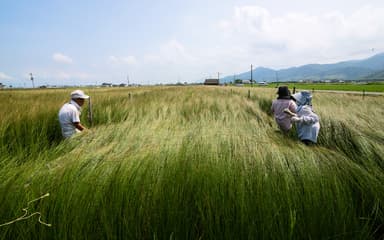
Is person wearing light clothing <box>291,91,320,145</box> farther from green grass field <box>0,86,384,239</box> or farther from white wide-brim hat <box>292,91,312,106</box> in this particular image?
green grass field <box>0,86,384,239</box>

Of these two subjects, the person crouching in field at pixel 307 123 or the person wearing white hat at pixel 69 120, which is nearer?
the person crouching in field at pixel 307 123

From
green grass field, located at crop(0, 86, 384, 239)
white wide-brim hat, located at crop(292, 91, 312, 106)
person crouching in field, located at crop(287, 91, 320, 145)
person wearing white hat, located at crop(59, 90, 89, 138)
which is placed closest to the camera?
green grass field, located at crop(0, 86, 384, 239)

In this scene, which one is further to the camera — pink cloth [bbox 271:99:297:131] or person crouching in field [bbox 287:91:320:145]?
pink cloth [bbox 271:99:297:131]

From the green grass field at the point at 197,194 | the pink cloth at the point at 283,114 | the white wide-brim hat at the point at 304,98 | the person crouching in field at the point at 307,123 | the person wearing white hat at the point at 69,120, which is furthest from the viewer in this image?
the pink cloth at the point at 283,114

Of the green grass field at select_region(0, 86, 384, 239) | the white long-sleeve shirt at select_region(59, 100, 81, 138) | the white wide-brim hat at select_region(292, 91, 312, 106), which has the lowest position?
the green grass field at select_region(0, 86, 384, 239)

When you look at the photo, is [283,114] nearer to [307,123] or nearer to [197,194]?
[307,123]

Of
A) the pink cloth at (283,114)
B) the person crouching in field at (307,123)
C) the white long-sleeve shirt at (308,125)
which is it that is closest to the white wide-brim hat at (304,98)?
the person crouching in field at (307,123)

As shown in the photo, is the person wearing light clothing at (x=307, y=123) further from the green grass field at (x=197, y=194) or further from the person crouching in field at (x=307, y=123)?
the green grass field at (x=197, y=194)

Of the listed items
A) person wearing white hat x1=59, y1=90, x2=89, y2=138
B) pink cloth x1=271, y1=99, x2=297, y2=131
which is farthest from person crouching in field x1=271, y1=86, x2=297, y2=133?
person wearing white hat x1=59, y1=90, x2=89, y2=138

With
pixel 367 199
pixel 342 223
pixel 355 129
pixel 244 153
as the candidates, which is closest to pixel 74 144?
pixel 244 153

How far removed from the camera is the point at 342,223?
5.41ft

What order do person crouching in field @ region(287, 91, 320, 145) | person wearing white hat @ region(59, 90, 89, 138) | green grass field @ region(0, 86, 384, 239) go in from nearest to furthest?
green grass field @ region(0, 86, 384, 239)
person crouching in field @ region(287, 91, 320, 145)
person wearing white hat @ region(59, 90, 89, 138)

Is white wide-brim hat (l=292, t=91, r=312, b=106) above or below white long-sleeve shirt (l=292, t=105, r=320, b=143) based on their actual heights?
above

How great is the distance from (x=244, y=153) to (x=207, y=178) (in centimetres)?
48
